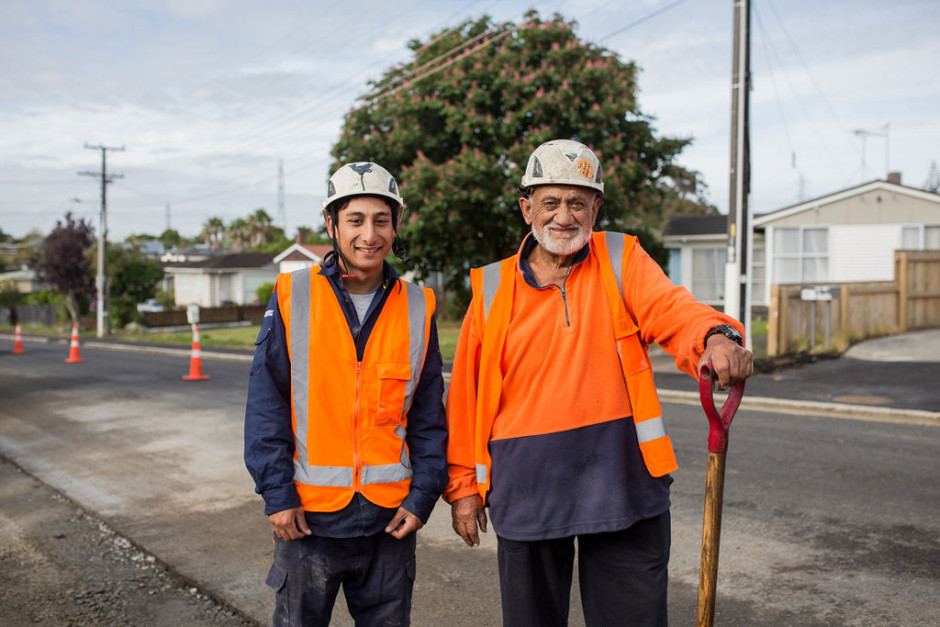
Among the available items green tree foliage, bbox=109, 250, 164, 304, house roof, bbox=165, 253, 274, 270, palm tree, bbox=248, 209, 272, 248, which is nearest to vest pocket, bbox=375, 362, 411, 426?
green tree foliage, bbox=109, 250, 164, 304

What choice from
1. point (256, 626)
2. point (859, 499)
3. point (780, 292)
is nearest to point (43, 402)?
point (256, 626)

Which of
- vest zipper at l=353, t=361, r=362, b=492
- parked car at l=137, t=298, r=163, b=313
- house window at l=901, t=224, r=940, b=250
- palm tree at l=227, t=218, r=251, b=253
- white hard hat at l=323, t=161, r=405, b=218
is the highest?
palm tree at l=227, t=218, r=251, b=253

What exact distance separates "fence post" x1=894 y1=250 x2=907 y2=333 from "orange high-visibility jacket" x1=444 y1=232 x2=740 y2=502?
16.7 meters

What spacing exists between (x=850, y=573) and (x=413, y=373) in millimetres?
3080

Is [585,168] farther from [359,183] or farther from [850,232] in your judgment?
[850,232]

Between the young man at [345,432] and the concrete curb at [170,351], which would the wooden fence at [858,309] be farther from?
the young man at [345,432]

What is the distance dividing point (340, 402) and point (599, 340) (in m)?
0.89

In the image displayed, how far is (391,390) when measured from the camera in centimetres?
285

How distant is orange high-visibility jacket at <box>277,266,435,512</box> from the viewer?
2.79 m

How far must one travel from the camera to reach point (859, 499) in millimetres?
6004

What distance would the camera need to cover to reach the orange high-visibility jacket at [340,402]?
279 cm

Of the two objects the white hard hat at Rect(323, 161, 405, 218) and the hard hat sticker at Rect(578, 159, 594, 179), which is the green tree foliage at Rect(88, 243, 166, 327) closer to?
the white hard hat at Rect(323, 161, 405, 218)

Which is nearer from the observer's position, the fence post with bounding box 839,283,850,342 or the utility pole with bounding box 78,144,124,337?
the fence post with bounding box 839,283,850,342

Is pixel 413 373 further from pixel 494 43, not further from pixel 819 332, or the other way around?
pixel 494 43
